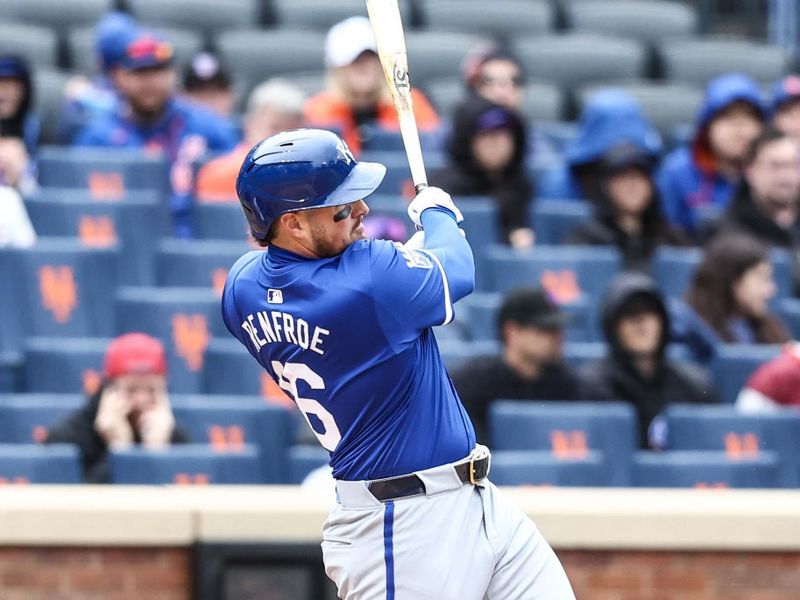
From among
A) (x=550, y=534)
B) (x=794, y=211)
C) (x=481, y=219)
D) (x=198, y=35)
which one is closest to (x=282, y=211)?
(x=550, y=534)

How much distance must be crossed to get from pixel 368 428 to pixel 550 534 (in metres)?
1.37

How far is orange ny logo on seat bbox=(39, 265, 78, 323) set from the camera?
6.46 metres

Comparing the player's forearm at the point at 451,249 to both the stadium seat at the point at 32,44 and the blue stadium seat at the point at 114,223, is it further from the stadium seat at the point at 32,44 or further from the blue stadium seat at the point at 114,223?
the stadium seat at the point at 32,44

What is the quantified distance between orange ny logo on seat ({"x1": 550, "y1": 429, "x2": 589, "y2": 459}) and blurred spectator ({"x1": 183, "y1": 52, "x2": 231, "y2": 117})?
306 cm

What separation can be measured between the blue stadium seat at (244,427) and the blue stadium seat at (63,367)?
501 mm

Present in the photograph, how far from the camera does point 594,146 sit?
24.0 ft

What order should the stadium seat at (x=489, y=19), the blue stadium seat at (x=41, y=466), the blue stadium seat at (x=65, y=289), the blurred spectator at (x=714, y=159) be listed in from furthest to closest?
the stadium seat at (x=489, y=19)
the blurred spectator at (x=714, y=159)
the blue stadium seat at (x=65, y=289)
the blue stadium seat at (x=41, y=466)

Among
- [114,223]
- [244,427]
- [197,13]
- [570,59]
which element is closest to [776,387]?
[244,427]

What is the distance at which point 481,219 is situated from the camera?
6.95 m

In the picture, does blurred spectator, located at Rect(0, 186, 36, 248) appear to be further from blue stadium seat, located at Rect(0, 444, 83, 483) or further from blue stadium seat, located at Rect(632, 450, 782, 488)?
blue stadium seat, located at Rect(632, 450, 782, 488)

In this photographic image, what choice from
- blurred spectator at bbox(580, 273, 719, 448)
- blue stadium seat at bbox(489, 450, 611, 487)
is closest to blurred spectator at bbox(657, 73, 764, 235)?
blurred spectator at bbox(580, 273, 719, 448)

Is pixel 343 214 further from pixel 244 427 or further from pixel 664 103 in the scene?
pixel 664 103

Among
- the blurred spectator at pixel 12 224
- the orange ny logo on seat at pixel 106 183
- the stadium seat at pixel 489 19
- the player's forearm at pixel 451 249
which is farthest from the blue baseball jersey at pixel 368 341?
the stadium seat at pixel 489 19

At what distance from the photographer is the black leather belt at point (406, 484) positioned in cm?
335
